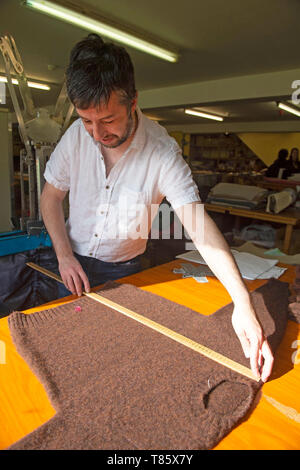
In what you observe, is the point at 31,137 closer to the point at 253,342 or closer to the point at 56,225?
the point at 56,225

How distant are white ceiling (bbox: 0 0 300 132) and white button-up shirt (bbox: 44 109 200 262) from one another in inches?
81.6

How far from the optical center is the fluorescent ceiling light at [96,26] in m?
2.63

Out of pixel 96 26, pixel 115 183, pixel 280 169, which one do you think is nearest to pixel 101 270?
pixel 115 183

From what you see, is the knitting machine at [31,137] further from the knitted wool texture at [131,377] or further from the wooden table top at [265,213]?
the wooden table top at [265,213]

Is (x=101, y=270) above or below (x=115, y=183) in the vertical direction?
below

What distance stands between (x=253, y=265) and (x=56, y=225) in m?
0.97

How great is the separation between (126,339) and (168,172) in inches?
25.2

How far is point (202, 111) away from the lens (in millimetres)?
8531

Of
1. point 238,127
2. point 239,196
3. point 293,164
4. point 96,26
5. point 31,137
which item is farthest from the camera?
point 238,127

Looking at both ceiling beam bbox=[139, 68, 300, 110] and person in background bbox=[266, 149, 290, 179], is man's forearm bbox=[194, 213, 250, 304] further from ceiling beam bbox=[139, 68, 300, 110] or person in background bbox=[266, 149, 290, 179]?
person in background bbox=[266, 149, 290, 179]

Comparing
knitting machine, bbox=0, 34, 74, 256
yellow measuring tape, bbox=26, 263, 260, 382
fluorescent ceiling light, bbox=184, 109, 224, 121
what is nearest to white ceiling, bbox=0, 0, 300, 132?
knitting machine, bbox=0, 34, 74, 256

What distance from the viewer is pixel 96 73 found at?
3.02 ft

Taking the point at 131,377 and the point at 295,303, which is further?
the point at 295,303

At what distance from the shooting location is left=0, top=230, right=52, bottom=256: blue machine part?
1.51 meters
